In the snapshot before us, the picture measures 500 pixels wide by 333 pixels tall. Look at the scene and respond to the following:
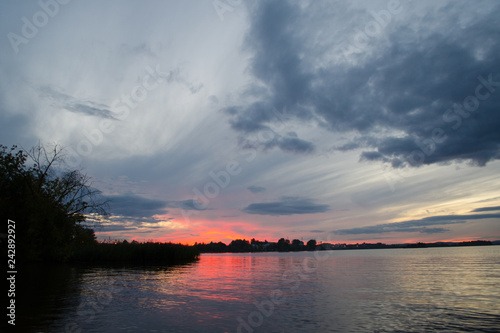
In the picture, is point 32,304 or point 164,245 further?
point 164,245

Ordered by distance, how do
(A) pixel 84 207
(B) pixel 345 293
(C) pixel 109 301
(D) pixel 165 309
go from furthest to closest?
1. (A) pixel 84 207
2. (B) pixel 345 293
3. (C) pixel 109 301
4. (D) pixel 165 309

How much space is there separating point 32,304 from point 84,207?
30810mm

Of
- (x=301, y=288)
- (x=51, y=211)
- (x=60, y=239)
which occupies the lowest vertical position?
(x=301, y=288)

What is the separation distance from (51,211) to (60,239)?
4.52m

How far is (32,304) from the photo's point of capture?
17.0 meters

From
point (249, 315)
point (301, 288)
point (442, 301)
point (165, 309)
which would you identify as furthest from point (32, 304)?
point (442, 301)

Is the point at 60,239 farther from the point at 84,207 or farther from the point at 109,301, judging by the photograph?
the point at 109,301

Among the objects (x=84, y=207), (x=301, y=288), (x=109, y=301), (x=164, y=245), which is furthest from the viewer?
(x=164, y=245)

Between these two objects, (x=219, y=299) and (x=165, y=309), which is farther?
(x=219, y=299)

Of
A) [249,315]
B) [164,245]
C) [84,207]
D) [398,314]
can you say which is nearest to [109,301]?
[249,315]

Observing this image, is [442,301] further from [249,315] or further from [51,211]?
A: [51,211]

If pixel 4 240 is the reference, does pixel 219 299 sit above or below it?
below

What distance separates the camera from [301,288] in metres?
25.6

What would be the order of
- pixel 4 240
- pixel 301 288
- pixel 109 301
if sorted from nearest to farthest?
pixel 109 301 → pixel 301 288 → pixel 4 240
